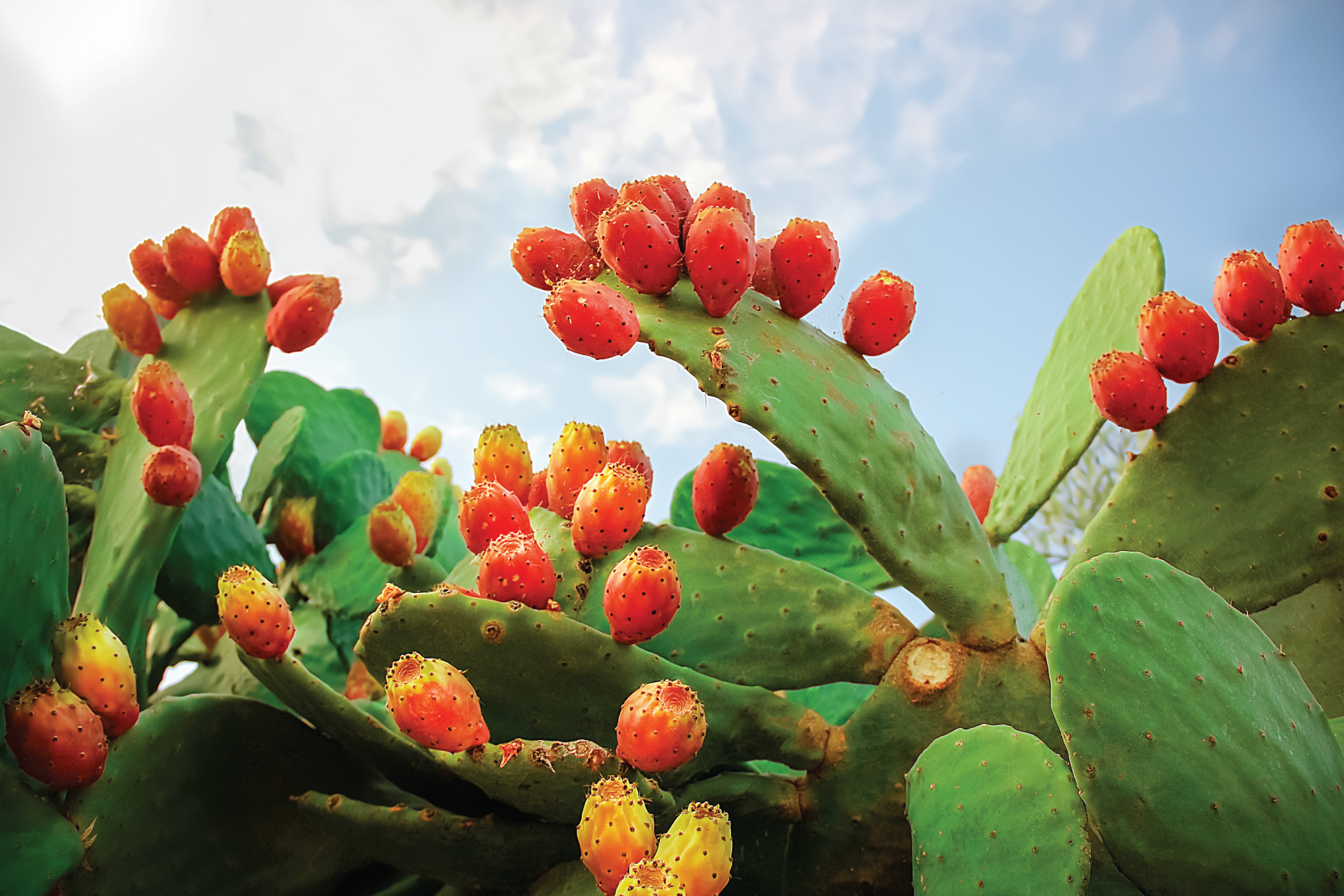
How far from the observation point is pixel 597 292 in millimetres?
791

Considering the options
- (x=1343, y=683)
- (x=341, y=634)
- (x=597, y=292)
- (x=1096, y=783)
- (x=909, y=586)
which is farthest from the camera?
(x=341, y=634)

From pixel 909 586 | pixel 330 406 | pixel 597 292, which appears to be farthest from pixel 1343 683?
pixel 330 406

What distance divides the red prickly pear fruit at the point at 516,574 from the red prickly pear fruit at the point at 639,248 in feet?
0.85

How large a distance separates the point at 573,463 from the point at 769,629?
261 millimetres

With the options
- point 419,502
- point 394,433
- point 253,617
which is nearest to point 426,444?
point 394,433

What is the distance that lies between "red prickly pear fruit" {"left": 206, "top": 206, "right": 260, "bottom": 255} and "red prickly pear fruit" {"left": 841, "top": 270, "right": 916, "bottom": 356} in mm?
781

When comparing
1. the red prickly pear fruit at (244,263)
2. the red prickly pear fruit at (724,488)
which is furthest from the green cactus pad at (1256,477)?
the red prickly pear fruit at (244,263)

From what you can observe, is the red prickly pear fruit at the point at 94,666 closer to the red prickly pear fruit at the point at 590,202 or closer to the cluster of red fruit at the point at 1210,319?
the red prickly pear fruit at the point at 590,202

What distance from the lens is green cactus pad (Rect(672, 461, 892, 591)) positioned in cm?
132

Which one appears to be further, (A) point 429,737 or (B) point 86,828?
(B) point 86,828

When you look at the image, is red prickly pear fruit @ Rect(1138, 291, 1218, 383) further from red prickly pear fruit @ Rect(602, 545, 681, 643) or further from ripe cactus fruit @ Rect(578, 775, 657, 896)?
ripe cactus fruit @ Rect(578, 775, 657, 896)

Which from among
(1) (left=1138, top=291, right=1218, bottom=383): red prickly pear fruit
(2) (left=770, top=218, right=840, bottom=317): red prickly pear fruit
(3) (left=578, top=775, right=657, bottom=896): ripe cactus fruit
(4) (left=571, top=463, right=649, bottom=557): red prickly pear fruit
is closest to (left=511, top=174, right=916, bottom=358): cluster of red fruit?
(2) (left=770, top=218, right=840, bottom=317): red prickly pear fruit

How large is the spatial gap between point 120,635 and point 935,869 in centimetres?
86

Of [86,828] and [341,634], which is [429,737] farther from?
[341,634]
